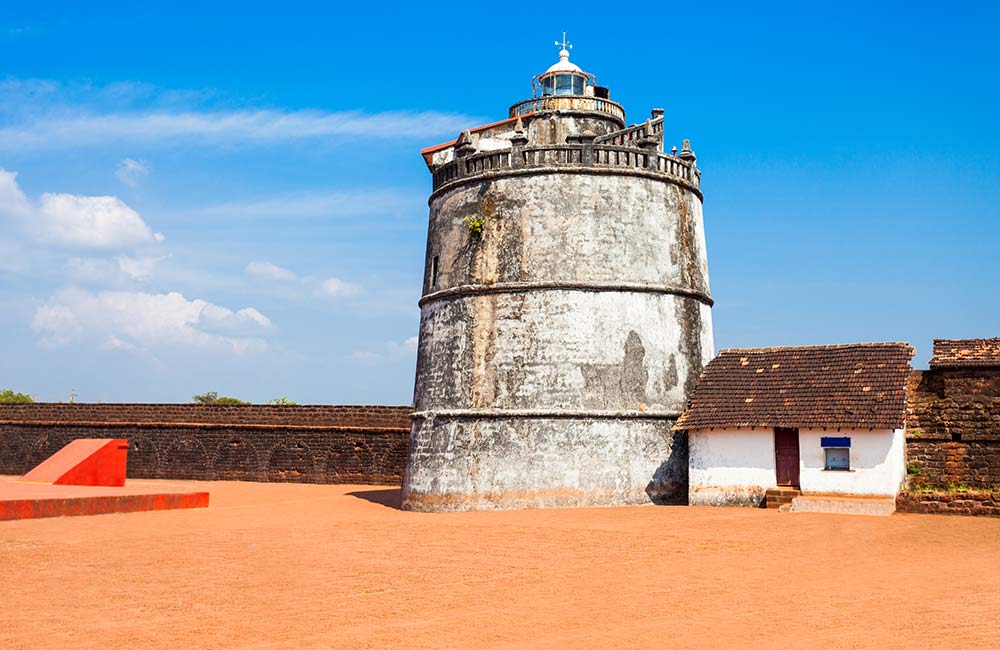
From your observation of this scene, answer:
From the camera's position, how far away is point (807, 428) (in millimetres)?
15023

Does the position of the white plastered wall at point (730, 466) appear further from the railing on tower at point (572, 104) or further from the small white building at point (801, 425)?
the railing on tower at point (572, 104)

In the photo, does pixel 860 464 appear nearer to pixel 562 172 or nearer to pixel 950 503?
pixel 950 503

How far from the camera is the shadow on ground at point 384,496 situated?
59.8ft

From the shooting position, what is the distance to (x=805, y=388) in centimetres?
1572

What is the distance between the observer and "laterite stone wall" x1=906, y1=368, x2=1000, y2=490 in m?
15.5

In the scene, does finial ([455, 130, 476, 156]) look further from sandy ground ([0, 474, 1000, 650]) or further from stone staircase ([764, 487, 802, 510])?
stone staircase ([764, 487, 802, 510])

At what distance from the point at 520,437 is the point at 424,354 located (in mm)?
2825

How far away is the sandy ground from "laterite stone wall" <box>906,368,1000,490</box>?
2.47 metres

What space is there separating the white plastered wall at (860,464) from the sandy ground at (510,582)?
795 mm

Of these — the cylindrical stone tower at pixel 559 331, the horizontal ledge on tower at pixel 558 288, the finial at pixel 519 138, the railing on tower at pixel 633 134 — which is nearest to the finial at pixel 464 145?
the cylindrical stone tower at pixel 559 331

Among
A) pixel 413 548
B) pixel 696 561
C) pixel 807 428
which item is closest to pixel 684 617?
pixel 696 561

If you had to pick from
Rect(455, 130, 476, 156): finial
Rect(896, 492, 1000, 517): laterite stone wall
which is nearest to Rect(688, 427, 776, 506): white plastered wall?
Rect(896, 492, 1000, 517): laterite stone wall

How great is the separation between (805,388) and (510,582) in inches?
328

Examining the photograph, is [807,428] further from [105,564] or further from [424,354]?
[105,564]
